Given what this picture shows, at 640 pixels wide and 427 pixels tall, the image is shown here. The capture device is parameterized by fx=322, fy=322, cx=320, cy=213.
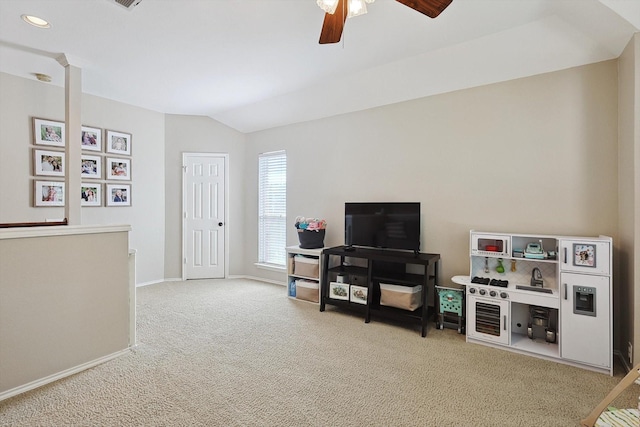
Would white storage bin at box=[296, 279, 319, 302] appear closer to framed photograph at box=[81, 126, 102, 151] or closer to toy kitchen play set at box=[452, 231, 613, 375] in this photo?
toy kitchen play set at box=[452, 231, 613, 375]

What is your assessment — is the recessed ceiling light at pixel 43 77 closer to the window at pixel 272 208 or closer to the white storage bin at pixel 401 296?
the window at pixel 272 208

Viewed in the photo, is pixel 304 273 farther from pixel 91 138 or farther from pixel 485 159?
pixel 91 138

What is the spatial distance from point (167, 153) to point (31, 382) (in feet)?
12.9

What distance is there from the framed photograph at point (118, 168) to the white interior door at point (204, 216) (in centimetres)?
86

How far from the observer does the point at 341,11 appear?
2.01m

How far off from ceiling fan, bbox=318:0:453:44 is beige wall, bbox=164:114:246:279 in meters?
3.80

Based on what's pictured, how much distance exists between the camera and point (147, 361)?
8.80 ft

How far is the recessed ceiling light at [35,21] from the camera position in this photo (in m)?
2.65

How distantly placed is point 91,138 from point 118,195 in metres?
0.86

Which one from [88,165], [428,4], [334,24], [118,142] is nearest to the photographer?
[428,4]

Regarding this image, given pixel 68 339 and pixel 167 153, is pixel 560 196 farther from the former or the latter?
pixel 167 153

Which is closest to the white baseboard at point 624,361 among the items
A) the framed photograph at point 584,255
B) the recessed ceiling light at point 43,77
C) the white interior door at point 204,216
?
the framed photograph at point 584,255

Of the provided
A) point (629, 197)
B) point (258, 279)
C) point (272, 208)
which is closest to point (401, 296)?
point (629, 197)

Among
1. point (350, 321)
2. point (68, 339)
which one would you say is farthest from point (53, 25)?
point (350, 321)
